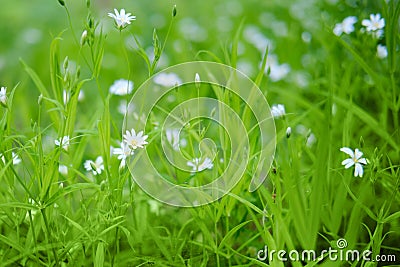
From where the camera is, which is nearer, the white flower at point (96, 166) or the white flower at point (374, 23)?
the white flower at point (96, 166)

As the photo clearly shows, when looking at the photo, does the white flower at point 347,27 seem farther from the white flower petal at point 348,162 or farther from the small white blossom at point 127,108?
the small white blossom at point 127,108

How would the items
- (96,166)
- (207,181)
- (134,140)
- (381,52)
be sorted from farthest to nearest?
(381,52), (207,181), (96,166), (134,140)

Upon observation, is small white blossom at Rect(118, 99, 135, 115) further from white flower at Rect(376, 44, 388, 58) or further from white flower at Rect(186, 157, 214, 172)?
white flower at Rect(376, 44, 388, 58)

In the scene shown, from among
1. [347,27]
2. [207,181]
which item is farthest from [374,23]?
[207,181]

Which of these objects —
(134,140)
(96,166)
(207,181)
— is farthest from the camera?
(207,181)

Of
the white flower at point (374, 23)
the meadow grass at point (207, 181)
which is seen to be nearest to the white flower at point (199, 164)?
the meadow grass at point (207, 181)

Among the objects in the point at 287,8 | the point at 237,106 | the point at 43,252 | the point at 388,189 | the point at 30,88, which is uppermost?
the point at 287,8

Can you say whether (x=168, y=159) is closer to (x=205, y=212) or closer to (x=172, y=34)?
(x=205, y=212)

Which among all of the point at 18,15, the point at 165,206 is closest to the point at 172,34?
the point at 18,15

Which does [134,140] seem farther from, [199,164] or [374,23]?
[374,23]

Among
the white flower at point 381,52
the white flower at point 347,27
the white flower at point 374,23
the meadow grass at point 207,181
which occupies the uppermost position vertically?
the white flower at point 347,27

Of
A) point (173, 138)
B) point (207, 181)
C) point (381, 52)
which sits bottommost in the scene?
point (207, 181)
